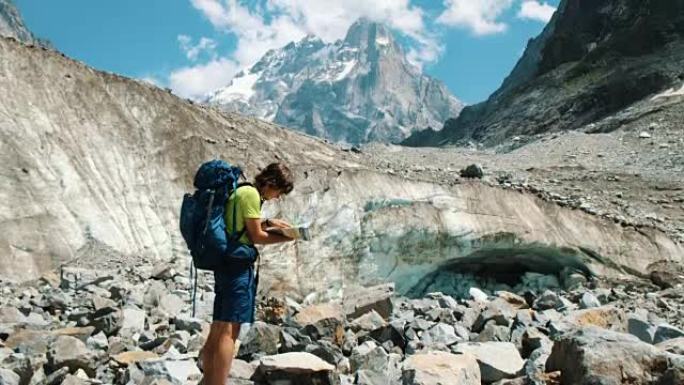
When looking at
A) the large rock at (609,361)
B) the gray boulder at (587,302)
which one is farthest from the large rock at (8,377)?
the gray boulder at (587,302)

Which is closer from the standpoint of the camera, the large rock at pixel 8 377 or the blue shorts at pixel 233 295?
the blue shorts at pixel 233 295

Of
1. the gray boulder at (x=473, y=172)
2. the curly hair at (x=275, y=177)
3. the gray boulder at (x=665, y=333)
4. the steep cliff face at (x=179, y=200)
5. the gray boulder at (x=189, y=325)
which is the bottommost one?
the gray boulder at (x=665, y=333)

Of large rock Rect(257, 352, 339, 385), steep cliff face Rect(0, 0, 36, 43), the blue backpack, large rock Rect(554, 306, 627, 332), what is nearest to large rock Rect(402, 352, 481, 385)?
large rock Rect(257, 352, 339, 385)

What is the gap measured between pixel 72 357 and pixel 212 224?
2.20 meters

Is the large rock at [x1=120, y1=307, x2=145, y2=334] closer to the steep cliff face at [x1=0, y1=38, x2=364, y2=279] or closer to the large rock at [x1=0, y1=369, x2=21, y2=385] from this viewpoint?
the large rock at [x1=0, y1=369, x2=21, y2=385]

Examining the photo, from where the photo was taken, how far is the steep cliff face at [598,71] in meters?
64.7

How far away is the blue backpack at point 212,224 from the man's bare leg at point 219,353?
489mm

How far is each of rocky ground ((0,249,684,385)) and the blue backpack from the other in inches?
47.7

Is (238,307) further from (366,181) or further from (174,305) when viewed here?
(366,181)

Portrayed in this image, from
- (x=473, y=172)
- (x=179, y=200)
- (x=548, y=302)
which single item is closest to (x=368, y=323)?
(x=548, y=302)

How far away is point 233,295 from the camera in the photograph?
558 cm

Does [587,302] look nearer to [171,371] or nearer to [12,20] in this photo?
[171,371]

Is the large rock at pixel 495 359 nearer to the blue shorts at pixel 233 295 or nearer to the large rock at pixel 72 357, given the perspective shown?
the blue shorts at pixel 233 295

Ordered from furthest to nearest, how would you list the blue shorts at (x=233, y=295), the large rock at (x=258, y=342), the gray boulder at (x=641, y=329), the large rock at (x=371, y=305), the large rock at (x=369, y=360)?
the large rock at (x=371, y=305) < the gray boulder at (x=641, y=329) < the large rock at (x=258, y=342) < the large rock at (x=369, y=360) < the blue shorts at (x=233, y=295)
